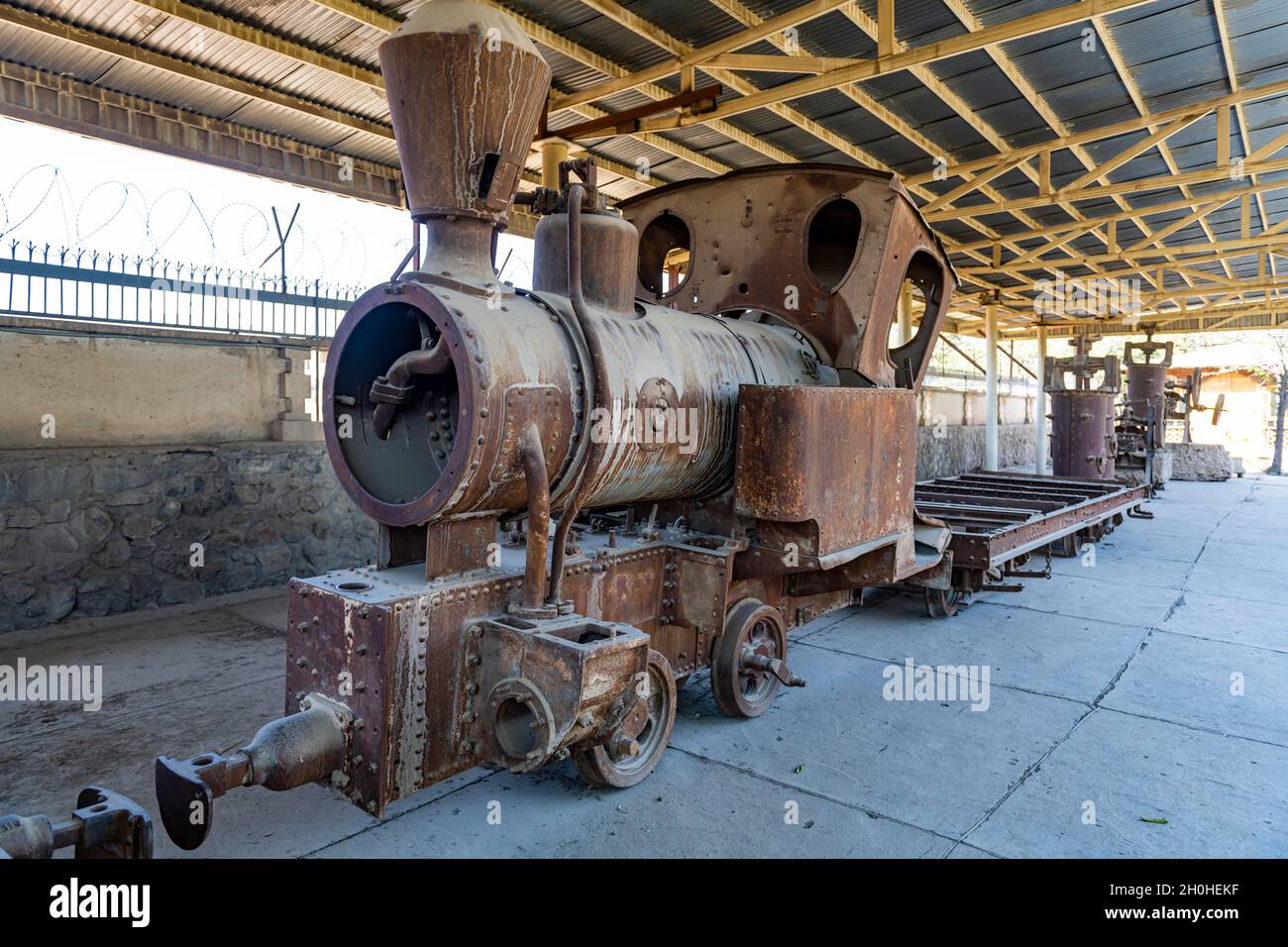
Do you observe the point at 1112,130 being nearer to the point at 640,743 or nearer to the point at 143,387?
the point at 640,743

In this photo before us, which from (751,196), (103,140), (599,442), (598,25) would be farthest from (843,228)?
(103,140)

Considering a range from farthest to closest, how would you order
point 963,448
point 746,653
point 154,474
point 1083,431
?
point 963,448 → point 1083,431 → point 154,474 → point 746,653

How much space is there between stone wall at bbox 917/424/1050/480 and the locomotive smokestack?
1208cm

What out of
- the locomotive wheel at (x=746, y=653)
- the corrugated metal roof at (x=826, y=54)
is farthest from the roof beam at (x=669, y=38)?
the locomotive wheel at (x=746, y=653)

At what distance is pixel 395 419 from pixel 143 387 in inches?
153

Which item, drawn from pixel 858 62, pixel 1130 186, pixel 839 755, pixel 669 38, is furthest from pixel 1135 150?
pixel 839 755

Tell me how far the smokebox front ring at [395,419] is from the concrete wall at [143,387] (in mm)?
3567

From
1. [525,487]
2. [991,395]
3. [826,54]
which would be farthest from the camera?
[991,395]

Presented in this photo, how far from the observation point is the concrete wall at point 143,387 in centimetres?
530

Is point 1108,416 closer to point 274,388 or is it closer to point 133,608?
point 274,388

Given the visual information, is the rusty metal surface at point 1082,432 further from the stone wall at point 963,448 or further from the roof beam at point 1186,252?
the roof beam at point 1186,252

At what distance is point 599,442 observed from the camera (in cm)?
308

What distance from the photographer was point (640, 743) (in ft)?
11.3

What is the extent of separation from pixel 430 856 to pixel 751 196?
382 cm
